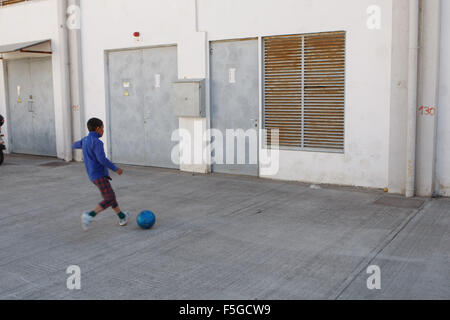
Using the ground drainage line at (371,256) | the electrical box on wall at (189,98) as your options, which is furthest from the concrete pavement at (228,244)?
the electrical box on wall at (189,98)

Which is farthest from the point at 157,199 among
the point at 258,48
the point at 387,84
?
the point at 387,84

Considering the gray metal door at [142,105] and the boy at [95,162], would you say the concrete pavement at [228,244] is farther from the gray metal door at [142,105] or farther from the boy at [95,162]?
the gray metal door at [142,105]

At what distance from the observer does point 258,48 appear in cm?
991

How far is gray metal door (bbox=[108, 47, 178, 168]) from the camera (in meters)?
11.5

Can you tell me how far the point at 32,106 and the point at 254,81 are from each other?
746 centimetres

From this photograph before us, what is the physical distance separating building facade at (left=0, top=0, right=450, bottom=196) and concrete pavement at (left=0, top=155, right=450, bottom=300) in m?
0.74

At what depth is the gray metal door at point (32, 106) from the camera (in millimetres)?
13859

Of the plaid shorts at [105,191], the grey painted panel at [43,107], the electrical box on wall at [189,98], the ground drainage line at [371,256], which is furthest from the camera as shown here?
the grey painted panel at [43,107]

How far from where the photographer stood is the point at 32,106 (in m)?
14.3

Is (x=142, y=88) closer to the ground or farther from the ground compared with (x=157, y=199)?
farther from the ground

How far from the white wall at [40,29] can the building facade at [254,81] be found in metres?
0.04

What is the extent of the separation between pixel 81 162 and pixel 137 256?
7.91m

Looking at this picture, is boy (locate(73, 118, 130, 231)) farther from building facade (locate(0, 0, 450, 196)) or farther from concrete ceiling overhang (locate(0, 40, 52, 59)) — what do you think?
concrete ceiling overhang (locate(0, 40, 52, 59))
